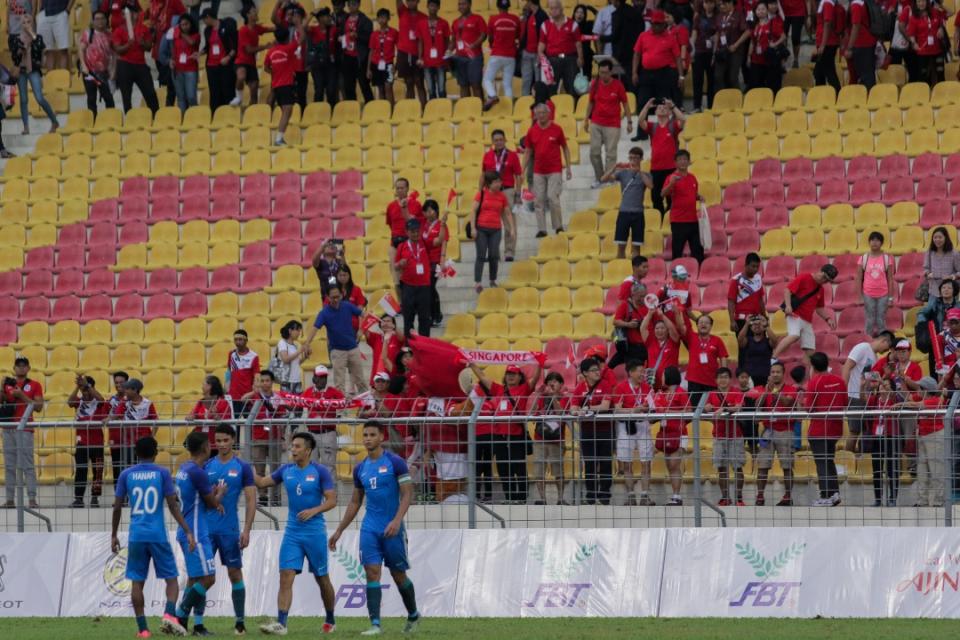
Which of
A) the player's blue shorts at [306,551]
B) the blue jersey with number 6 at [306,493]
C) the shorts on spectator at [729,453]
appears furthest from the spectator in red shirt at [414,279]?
the player's blue shorts at [306,551]

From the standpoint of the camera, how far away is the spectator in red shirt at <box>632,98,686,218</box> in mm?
24312

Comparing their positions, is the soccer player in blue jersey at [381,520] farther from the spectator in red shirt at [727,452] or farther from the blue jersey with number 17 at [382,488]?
the spectator in red shirt at [727,452]

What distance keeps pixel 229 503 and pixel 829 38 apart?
46.1 ft

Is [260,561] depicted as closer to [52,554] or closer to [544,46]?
[52,554]

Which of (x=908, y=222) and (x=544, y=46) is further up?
(x=544, y=46)

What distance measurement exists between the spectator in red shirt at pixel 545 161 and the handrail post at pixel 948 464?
990cm

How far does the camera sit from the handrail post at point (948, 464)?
616 inches

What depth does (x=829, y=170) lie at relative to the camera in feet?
80.6

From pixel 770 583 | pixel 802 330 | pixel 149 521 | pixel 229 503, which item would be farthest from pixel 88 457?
pixel 802 330

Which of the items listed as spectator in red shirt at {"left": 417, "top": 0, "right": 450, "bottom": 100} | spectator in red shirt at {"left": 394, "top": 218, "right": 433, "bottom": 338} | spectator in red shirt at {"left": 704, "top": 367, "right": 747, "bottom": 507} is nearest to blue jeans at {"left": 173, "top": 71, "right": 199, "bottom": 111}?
spectator in red shirt at {"left": 417, "top": 0, "right": 450, "bottom": 100}

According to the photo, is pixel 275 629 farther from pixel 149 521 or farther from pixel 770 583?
pixel 770 583

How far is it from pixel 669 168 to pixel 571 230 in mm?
1695

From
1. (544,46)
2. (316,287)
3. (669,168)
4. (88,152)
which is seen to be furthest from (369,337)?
(88,152)

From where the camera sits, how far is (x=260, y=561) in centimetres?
1723
